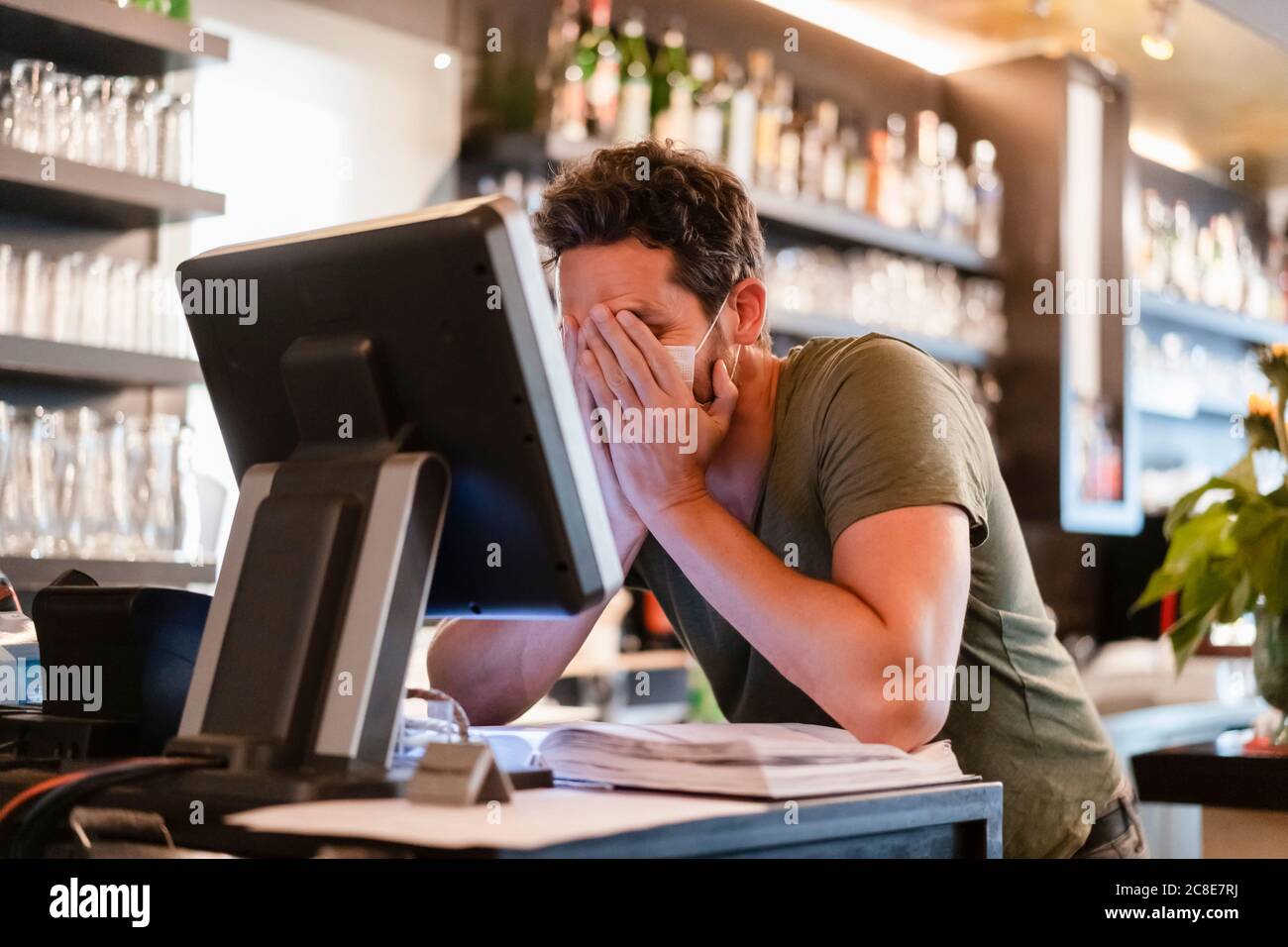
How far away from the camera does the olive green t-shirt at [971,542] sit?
1.20 m

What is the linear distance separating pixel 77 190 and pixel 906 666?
1704mm

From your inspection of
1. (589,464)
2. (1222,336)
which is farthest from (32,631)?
(1222,336)

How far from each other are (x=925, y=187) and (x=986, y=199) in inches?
11.4

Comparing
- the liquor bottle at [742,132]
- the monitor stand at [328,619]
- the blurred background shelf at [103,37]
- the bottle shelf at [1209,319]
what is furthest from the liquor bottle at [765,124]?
the monitor stand at [328,619]

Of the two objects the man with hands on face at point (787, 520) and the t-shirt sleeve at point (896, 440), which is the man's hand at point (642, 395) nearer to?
the man with hands on face at point (787, 520)

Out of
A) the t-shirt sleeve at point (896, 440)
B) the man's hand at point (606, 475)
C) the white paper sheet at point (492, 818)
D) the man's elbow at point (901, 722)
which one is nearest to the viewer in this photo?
the white paper sheet at point (492, 818)

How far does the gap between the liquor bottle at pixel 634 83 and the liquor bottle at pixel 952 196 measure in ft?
3.66

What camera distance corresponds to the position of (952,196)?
160 inches

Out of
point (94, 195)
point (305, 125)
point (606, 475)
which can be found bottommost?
point (606, 475)

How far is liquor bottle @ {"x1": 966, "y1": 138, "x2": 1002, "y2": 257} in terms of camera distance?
4164mm

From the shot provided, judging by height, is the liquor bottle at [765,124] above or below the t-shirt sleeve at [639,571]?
above

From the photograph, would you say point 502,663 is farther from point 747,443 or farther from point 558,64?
point 558,64

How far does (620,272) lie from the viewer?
1.31 metres

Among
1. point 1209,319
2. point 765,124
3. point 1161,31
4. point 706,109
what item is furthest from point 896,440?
point 1209,319
